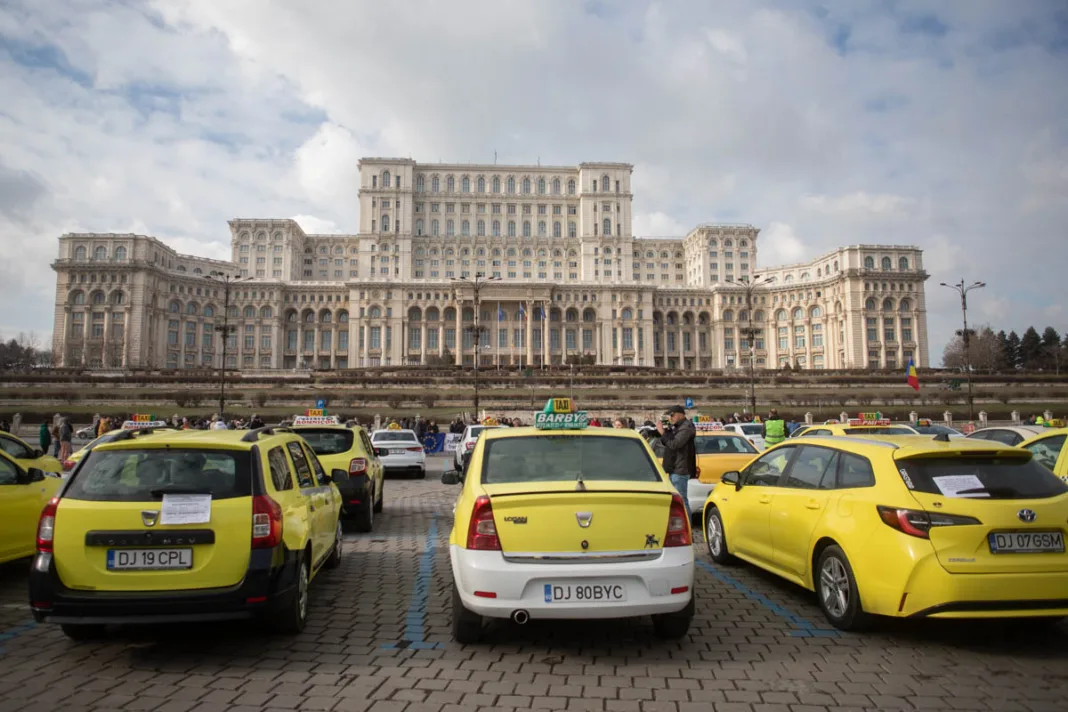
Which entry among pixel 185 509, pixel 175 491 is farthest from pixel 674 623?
pixel 175 491

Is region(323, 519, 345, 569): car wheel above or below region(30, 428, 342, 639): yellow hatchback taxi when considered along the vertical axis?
below

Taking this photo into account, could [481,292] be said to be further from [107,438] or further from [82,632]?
[82,632]

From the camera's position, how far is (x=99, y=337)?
98812 mm

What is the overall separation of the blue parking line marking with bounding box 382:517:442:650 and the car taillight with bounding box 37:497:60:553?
2.59m

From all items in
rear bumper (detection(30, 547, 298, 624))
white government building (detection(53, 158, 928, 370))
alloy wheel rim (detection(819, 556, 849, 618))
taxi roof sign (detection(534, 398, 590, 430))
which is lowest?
alloy wheel rim (detection(819, 556, 849, 618))

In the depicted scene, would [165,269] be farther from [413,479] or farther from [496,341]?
[413,479]

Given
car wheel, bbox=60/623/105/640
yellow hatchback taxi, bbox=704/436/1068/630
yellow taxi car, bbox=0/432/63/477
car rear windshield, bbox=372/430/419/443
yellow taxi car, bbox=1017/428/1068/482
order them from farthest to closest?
car rear windshield, bbox=372/430/419/443 → yellow taxi car, bbox=0/432/63/477 → yellow taxi car, bbox=1017/428/1068/482 → car wheel, bbox=60/623/105/640 → yellow hatchback taxi, bbox=704/436/1068/630

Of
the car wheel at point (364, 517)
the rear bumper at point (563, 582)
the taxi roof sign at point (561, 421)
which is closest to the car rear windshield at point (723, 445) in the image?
the car wheel at point (364, 517)

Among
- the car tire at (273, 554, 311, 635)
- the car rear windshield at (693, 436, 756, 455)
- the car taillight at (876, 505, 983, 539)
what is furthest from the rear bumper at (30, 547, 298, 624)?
the car rear windshield at (693, 436, 756, 455)

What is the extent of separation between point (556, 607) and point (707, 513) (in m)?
4.59

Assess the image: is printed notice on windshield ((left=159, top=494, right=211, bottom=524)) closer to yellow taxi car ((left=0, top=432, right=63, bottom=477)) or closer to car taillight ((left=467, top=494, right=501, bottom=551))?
car taillight ((left=467, top=494, right=501, bottom=551))

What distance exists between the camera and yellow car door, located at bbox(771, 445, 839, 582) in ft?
19.1

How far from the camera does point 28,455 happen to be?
29.2 ft

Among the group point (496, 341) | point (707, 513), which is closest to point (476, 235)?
point (496, 341)
